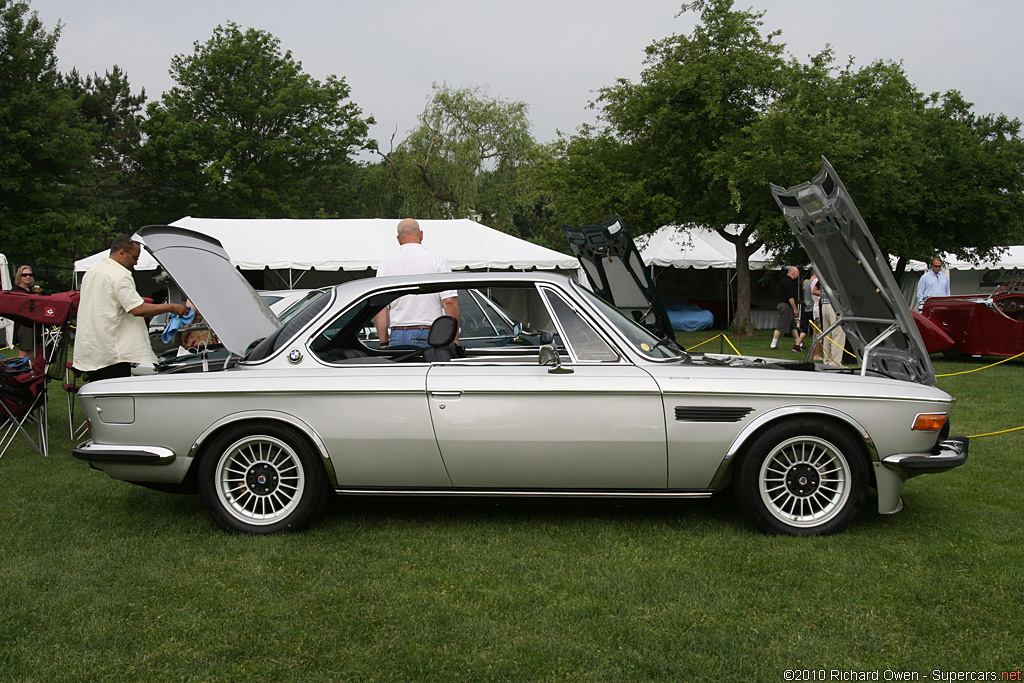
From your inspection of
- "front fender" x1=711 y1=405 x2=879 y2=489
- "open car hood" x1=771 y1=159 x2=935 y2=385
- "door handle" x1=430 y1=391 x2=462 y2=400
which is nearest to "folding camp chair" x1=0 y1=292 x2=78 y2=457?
"door handle" x1=430 y1=391 x2=462 y2=400

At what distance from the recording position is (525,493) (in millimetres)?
4246

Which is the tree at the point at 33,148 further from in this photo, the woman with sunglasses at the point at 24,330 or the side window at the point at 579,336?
the side window at the point at 579,336

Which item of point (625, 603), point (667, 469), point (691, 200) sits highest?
point (691, 200)

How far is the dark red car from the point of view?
12867 millimetres

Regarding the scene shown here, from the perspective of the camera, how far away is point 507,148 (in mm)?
34781

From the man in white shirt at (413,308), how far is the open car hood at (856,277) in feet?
7.62

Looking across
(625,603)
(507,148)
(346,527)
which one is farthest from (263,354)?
(507,148)

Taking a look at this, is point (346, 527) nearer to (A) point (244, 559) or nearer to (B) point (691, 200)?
(A) point (244, 559)

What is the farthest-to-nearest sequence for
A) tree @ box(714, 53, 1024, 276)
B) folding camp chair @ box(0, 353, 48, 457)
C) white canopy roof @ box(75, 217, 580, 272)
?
white canopy roof @ box(75, 217, 580, 272) → tree @ box(714, 53, 1024, 276) → folding camp chair @ box(0, 353, 48, 457)

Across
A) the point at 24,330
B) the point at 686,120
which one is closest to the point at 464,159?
the point at 686,120

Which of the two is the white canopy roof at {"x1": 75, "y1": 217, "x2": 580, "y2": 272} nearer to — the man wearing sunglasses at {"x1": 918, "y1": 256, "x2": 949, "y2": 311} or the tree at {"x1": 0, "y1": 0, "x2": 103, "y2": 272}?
the tree at {"x1": 0, "y1": 0, "x2": 103, "y2": 272}

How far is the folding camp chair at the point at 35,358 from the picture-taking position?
661 centimetres

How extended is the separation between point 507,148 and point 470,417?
3186 cm

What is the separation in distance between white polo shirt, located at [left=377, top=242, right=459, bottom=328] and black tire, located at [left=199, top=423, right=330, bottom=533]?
4.24 feet
